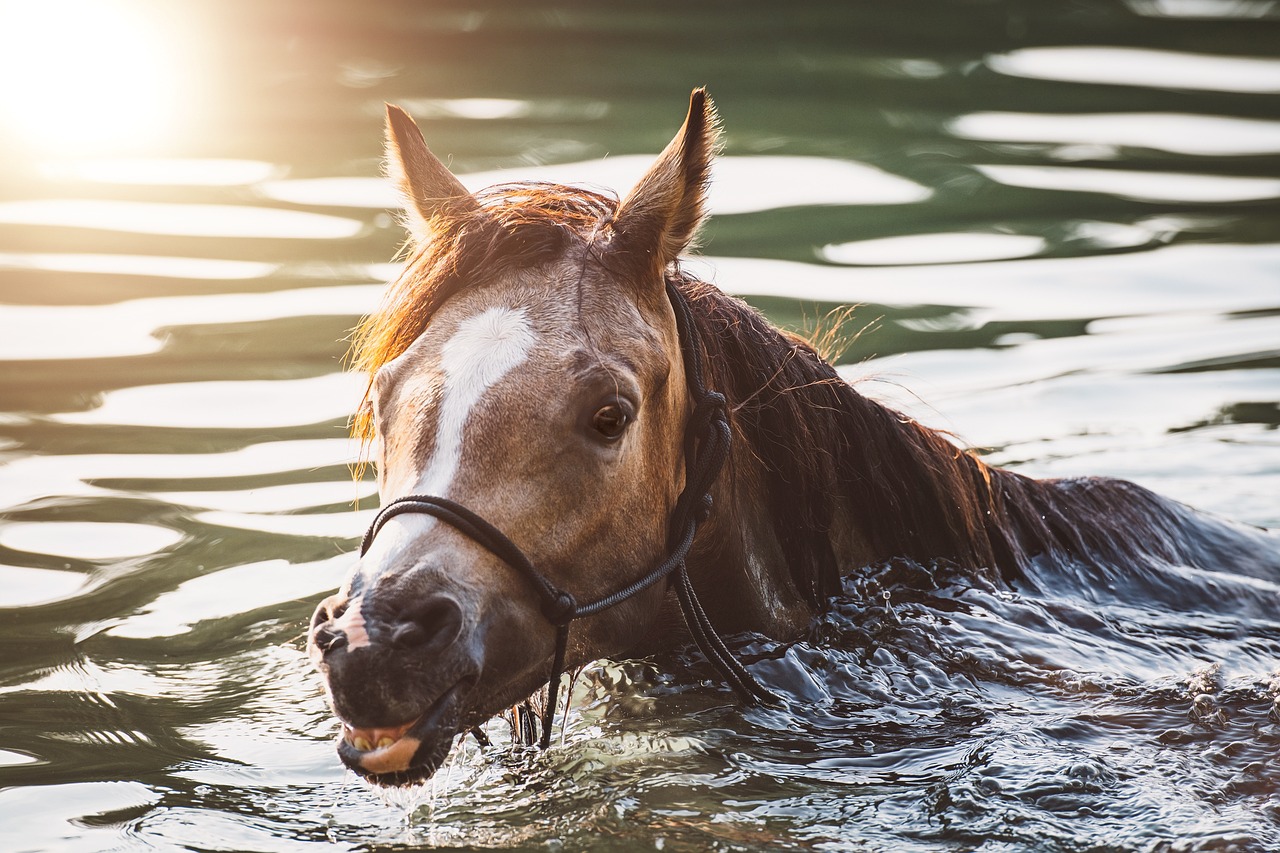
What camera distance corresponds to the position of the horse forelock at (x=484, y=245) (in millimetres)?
3943

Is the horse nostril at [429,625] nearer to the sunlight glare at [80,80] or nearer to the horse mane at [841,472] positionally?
the horse mane at [841,472]

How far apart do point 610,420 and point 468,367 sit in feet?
1.22

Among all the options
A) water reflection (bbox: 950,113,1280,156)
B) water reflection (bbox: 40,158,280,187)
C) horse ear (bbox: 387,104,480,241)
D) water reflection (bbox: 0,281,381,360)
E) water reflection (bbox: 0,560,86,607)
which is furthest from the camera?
water reflection (bbox: 950,113,1280,156)

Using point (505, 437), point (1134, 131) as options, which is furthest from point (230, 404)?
point (1134, 131)

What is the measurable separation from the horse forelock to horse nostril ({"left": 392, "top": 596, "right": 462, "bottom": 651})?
0.97 meters

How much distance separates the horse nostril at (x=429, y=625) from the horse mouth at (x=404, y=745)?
14cm

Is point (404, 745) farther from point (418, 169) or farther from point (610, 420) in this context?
point (418, 169)

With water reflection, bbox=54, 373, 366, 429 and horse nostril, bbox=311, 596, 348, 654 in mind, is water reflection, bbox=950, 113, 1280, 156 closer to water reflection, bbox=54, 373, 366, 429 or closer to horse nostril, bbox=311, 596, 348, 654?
water reflection, bbox=54, 373, 366, 429

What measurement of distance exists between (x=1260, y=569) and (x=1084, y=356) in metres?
3.26

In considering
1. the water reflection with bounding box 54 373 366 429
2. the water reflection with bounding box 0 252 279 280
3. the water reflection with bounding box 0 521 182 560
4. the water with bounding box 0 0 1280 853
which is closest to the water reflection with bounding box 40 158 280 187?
the water with bounding box 0 0 1280 853

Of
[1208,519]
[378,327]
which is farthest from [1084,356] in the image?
[378,327]

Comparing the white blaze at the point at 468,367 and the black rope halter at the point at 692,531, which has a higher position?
the white blaze at the point at 468,367

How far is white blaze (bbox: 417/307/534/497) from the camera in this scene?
11.4 ft

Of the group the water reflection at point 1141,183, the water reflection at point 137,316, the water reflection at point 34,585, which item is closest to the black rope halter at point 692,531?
the water reflection at point 34,585
